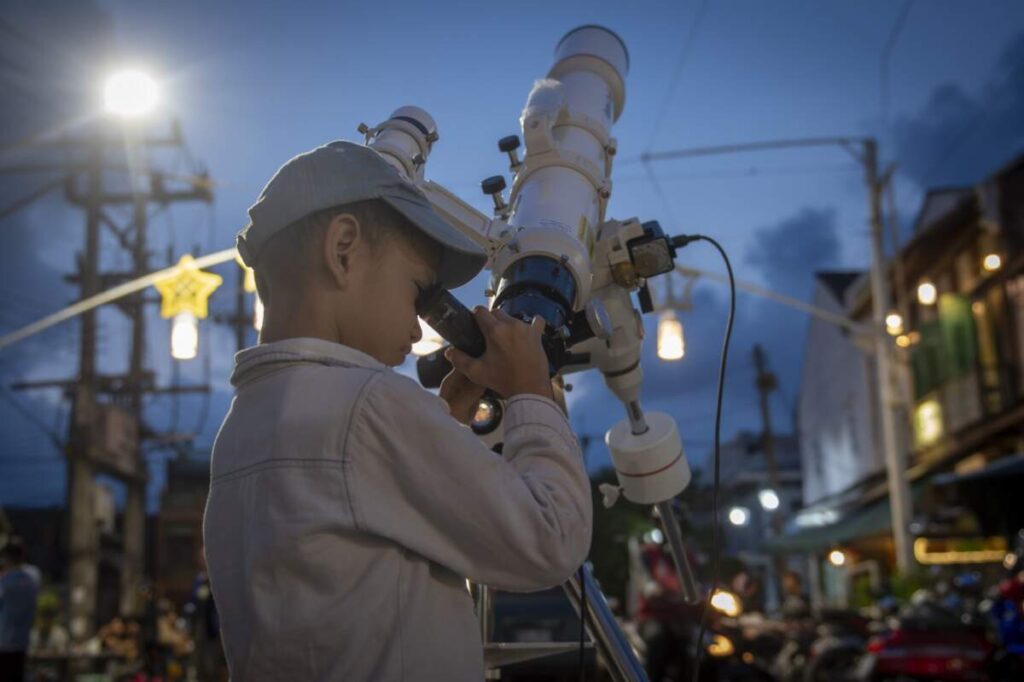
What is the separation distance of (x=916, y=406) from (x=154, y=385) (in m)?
21.8

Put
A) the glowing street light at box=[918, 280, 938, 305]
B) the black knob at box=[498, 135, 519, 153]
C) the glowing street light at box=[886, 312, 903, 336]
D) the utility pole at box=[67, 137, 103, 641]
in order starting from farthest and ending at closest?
the glowing street light at box=[918, 280, 938, 305] → the utility pole at box=[67, 137, 103, 641] → the glowing street light at box=[886, 312, 903, 336] → the black knob at box=[498, 135, 519, 153]

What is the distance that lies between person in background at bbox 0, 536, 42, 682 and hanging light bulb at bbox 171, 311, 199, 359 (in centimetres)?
217

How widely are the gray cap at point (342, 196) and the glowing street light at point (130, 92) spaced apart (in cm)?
1235

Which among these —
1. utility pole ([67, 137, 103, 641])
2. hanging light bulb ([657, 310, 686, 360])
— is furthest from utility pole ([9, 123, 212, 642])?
hanging light bulb ([657, 310, 686, 360])

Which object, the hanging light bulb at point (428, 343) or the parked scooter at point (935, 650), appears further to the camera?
the parked scooter at point (935, 650)

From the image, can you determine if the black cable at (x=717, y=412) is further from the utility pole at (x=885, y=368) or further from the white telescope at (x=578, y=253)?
the utility pole at (x=885, y=368)

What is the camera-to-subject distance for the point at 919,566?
54.5ft

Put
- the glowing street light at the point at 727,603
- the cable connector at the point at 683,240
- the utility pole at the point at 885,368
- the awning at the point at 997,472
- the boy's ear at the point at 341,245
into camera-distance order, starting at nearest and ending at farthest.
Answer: the boy's ear at the point at 341,245 < the cable connector at the point at 683,240 < the glowing street light at the point at 727,603 < the awning at the point at 997,472 < the utility pole at the point at 885,368

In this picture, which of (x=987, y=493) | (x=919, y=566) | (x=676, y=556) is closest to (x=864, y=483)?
(x=919, y=566)

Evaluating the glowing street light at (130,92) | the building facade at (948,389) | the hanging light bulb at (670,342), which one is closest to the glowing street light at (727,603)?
the hanging light bulb at (670,342)

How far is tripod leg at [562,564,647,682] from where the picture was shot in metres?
2.33

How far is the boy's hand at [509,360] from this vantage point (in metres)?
1.76

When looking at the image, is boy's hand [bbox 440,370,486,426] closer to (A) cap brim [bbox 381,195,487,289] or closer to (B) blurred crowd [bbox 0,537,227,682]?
(A) cap brim [bbox 381,195,487,289]

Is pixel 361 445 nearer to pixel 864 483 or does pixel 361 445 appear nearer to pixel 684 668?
pixel 684 668
